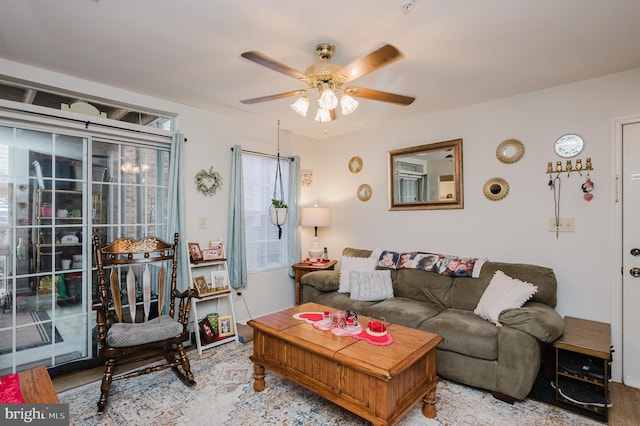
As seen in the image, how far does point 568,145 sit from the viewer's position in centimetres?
292

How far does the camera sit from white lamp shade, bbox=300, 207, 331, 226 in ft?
14.5

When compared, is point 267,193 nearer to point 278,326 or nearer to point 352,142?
point 352,142

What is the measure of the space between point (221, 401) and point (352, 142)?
11.1 ft

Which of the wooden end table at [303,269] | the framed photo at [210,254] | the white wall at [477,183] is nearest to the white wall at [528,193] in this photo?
the white wall at [477,183]

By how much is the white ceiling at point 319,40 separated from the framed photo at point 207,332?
7.50ft

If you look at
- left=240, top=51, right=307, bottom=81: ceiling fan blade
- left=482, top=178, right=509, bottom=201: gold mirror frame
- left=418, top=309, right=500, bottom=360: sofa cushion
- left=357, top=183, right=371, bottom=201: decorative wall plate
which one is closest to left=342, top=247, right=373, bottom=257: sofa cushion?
left=357, top=183, right=371, bottom=201: decorative wall plate

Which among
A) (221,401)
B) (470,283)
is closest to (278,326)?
(221,401)

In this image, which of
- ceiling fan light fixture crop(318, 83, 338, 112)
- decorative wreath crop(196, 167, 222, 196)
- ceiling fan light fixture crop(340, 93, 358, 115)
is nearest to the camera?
ceiling fan light fixture crop(318, 83, 338, 112)

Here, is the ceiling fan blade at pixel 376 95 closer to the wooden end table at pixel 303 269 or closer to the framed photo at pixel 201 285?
the wooden end table at pixel 303 269

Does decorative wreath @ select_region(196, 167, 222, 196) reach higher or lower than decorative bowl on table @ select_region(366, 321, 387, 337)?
higher

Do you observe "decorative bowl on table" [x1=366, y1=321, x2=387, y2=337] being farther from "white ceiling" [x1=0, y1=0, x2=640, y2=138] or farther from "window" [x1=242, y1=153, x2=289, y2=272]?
"window" [x1=242, y1=153, x2=289, y2=272]

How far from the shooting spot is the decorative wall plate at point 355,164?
14.6 feet

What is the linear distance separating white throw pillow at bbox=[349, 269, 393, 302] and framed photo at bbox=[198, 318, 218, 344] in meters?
1.47

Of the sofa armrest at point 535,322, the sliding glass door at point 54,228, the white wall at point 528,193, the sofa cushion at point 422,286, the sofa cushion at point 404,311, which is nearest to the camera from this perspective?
the sofa armrest at point 535,322
